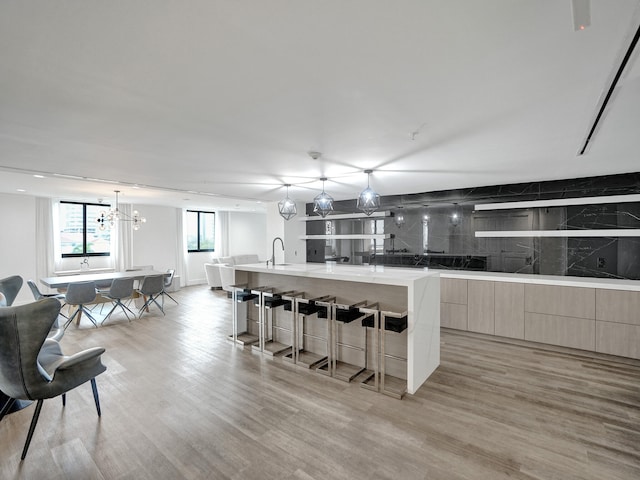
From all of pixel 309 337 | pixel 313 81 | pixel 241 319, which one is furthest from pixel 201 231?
pixel 313 81

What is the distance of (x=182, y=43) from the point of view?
141 centimetres

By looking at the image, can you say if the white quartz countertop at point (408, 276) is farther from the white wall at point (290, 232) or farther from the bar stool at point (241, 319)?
the white wall at point (290, 232)

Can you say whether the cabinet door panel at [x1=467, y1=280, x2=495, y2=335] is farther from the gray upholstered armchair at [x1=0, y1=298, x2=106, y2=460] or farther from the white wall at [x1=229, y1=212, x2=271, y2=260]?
the white wall at [x1=229, y1=212, x2=271, y2=260]

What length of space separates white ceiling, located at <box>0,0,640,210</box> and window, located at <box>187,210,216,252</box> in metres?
6.70

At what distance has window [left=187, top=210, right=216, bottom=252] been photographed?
10117 mm

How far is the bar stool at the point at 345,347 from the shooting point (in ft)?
10.8

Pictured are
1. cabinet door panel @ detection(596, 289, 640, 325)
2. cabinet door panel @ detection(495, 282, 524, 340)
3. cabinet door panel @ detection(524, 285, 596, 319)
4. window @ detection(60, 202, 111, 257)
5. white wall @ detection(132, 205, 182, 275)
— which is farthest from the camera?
white wall @ detection(132, 205, 182, 275)

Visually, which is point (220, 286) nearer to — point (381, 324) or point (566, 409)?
point (381, 324)

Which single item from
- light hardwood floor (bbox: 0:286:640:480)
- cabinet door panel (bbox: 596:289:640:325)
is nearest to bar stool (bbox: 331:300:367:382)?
light hardwood floor (bbox: 0:286:640:480)

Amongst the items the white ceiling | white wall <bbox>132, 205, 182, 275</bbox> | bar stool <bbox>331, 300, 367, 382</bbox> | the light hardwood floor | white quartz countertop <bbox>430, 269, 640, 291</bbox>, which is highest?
the white ceiling

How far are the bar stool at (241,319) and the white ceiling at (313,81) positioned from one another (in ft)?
6.32

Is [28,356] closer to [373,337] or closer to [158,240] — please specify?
[373,337]

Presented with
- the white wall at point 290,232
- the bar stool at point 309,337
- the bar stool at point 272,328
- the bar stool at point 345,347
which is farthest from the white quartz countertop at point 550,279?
the white wall at point 290,232

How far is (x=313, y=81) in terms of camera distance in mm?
1746
